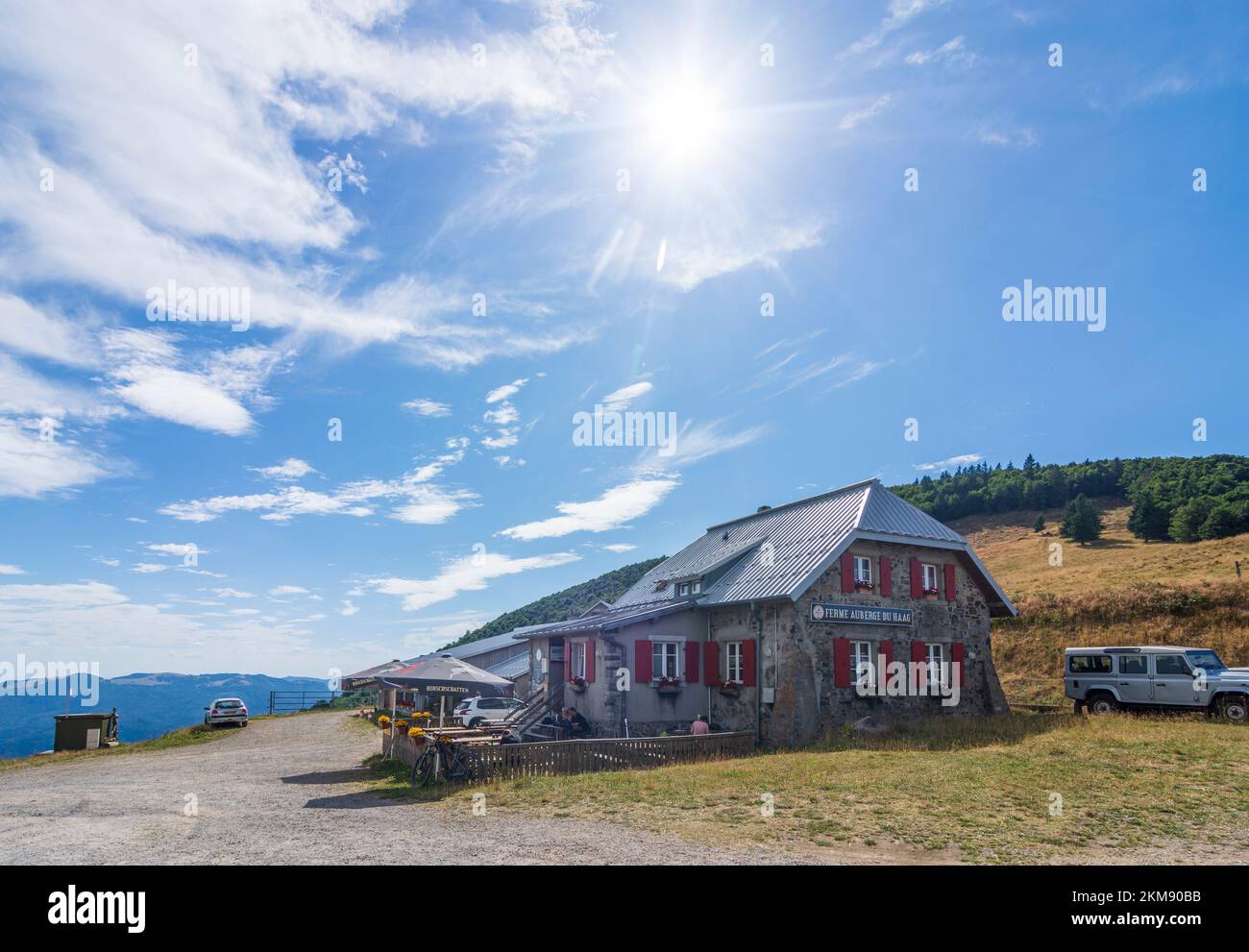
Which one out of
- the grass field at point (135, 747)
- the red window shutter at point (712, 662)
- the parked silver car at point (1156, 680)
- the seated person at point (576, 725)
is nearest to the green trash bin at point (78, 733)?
the grass field at point (135, 747)

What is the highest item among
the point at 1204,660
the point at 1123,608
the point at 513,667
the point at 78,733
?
the point at 1123,608

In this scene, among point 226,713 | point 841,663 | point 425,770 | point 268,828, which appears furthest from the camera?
point 226,713

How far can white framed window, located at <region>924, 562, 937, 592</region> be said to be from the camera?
2593 cm

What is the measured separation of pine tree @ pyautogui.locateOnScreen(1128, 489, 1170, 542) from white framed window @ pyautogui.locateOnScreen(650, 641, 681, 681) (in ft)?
175

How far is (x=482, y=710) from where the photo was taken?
101 ft

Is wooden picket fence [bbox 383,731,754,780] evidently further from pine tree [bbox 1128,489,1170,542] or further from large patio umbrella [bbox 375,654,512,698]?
pine tree [bbox 1128,489,1170,542]

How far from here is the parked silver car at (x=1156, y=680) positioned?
2169 centimetres

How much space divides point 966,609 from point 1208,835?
17.0 m

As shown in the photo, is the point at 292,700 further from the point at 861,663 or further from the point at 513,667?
the point at 861,663

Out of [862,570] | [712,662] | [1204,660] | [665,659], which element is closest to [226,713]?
[665,659]

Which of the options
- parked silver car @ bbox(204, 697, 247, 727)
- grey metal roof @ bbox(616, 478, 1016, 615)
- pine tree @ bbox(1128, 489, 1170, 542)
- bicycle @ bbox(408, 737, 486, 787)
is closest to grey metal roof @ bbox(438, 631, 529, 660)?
parked silver car @ bbox(204, 697, 247, 727)

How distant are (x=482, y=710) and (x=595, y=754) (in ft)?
47.2
